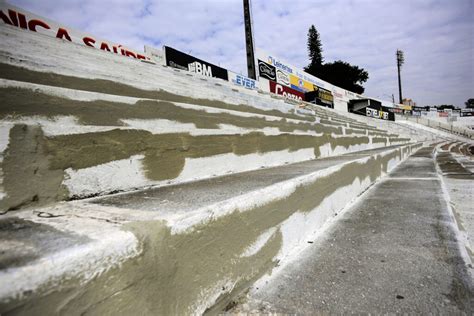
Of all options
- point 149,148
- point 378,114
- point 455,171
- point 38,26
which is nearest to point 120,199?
point 149,148

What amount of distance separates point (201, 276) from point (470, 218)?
255cm

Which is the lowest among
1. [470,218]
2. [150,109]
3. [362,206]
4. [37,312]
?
[470,218]

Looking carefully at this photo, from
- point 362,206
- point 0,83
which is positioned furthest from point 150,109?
point 362,206

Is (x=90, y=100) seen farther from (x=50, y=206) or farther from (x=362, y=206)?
(x=362, y=206)

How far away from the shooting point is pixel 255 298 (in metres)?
0.94

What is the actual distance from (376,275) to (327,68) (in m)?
49.2

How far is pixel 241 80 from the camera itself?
15.4 m

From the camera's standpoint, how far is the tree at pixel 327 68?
44.2 meters

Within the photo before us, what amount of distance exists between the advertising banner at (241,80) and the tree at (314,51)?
108ft

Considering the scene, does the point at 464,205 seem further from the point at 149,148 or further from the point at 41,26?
the point at 41,26

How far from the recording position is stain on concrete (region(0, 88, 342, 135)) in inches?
40.9

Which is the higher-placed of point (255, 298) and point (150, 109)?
point (150, 109)

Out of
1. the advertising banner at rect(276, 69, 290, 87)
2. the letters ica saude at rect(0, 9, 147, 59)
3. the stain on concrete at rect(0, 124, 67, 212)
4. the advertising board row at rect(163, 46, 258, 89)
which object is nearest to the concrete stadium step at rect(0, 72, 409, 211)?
the stain on concrete at rect(0, 124, 67, 212)

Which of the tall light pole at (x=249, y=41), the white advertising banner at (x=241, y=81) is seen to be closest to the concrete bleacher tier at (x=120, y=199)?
the white advertising banner at (x=241, y=81)
